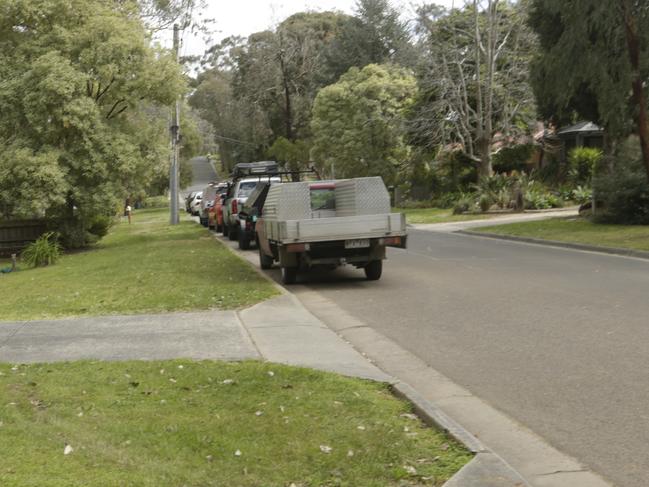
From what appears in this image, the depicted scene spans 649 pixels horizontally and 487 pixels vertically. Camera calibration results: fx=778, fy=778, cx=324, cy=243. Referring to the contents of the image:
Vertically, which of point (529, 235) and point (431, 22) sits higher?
point (431, 22)

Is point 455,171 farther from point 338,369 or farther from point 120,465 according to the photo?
point 120,465

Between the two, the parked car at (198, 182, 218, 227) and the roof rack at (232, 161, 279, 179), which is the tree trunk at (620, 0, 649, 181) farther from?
the parked car at (198, 182, 218, 227)

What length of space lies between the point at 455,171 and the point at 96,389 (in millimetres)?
41667

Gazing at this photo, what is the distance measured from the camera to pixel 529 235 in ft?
77.3

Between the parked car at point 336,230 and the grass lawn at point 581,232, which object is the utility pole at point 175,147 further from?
the parked car at point 336,230

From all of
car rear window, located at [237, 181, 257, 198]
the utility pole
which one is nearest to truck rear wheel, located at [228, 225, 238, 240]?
car rear window, located at [237, 181, 257, 198]

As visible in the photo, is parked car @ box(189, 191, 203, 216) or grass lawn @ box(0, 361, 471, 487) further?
parked car @ box(189, 191, 203, 216)

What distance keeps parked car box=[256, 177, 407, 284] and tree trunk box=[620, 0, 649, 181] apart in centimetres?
1097

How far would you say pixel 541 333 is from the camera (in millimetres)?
8930

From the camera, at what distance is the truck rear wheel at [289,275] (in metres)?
14.6

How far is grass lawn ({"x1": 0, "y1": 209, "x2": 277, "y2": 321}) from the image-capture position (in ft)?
38.7

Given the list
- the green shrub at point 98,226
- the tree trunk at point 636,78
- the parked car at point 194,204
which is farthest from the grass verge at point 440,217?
the parked car at point 194,204

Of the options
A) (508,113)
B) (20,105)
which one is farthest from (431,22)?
(20,105)

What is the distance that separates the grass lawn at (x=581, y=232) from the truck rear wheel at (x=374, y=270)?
6.84 m
